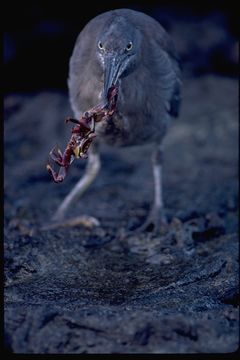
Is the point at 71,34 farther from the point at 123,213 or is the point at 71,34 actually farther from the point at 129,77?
the point at 129,77

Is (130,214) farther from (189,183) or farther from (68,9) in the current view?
(68,9)

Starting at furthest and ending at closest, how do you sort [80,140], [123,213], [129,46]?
[123,213] < [129,46] < [80,140]

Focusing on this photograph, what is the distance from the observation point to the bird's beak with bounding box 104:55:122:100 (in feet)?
12.4

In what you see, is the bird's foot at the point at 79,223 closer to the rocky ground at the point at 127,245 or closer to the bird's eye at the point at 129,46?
the rocky ground at the point at 127,245

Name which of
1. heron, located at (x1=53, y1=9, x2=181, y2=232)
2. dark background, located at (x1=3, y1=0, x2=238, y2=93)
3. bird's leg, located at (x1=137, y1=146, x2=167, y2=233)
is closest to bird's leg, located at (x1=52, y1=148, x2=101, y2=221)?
heron, located at (x1=53, y1=9, x2=181, y2=232)

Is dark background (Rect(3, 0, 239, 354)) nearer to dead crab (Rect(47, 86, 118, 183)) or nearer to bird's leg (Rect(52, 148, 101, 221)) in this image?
bird's leg (Rect(52, 148, 101, 221))

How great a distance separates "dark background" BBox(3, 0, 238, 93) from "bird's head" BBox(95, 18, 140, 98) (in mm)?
2899

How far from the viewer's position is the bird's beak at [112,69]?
3.77 m

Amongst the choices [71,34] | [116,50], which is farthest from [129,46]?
[71,34]

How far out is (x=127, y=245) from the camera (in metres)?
4.71

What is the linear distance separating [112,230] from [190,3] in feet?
13.4

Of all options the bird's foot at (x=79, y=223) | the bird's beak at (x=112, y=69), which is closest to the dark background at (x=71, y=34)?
the bird's foot at (x=79, y=223)

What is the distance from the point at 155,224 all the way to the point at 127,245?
0.41 meters

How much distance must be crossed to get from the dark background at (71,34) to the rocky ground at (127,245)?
0.77ft
